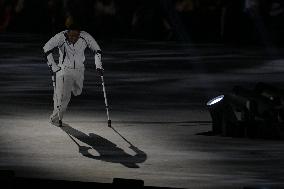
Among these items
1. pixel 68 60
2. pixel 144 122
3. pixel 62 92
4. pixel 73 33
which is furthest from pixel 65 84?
pixel 144 122

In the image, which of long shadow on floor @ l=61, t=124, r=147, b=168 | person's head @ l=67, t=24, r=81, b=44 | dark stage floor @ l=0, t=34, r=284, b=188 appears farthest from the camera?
person's head @ l=67, t=24, r=81, b=44

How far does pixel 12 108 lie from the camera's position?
22.7 meters

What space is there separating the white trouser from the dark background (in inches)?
654

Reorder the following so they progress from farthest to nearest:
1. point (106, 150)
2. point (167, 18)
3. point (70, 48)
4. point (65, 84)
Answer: point (167, 18) < point (65, 84) < point (70, 48) < point (106, 150)

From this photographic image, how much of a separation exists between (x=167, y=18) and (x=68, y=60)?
18.8 m

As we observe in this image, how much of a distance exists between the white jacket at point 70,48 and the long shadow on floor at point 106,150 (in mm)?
1207

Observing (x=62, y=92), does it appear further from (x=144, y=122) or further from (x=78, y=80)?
(x=144, y=122)

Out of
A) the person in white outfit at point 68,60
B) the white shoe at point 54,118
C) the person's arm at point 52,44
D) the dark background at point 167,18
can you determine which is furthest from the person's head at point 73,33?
the dark background at point 167,18

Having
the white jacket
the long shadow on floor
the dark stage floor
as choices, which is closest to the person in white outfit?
the white jacket

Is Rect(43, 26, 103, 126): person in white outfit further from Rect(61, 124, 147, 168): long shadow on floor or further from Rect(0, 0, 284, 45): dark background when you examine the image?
Rect(0, 0, 284, 45): dark background

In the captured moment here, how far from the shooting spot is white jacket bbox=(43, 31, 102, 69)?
65.9 ft

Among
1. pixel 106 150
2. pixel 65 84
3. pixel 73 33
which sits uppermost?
pixel 73 33

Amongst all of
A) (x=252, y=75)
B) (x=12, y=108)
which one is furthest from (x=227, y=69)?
(x=12, y=108)

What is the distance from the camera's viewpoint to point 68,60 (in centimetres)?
2039
